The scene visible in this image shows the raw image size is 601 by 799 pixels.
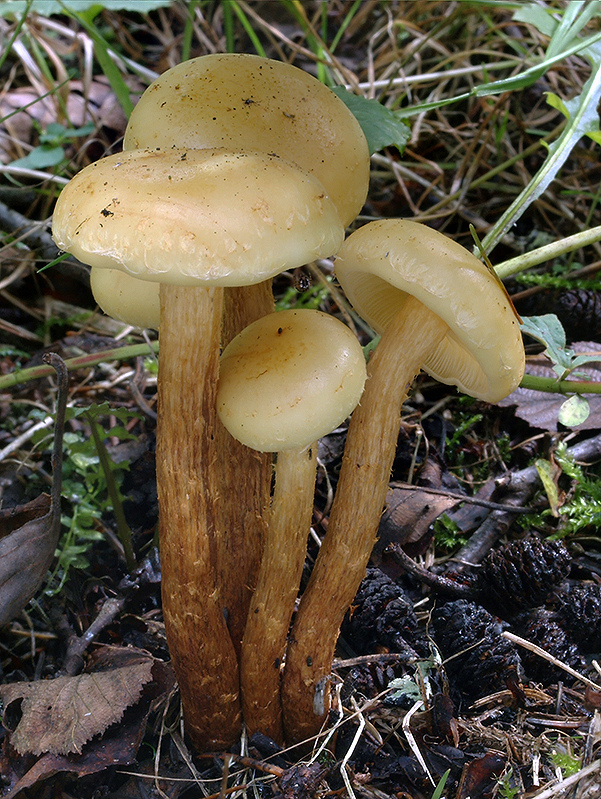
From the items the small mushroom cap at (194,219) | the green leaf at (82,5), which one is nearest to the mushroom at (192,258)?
the small mushroom cap at (194,219)

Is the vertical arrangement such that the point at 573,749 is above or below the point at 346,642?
above

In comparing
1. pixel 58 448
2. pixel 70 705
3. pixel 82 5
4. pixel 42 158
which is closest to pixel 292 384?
pixel 58 448

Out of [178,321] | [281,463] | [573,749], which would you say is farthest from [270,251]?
[573,749]

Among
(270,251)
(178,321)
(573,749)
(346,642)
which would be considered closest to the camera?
(270,251)

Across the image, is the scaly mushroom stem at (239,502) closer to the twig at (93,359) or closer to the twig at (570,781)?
the twig at (93,359)

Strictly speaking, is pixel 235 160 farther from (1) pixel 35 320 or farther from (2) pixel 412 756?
(1) pixel 35 320

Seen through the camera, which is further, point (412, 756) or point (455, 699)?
point (455, 699)

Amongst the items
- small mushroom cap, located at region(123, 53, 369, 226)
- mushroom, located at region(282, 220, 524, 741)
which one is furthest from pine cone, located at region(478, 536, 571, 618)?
small mushroom cap, located at region(123, 53, 369, 226)
